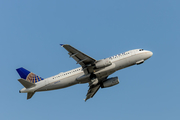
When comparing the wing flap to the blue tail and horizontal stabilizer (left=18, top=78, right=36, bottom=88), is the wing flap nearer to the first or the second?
the blue tail

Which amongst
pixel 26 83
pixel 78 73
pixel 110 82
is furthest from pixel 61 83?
pixel 110 82

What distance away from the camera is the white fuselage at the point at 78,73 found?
5431cm

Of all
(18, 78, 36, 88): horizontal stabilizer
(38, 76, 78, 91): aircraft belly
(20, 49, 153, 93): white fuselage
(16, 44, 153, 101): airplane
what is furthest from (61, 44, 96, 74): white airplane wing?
(18, 78, 36, 88): horizontal stabilizer

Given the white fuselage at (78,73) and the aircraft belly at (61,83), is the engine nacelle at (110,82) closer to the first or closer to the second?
the white fuselage at (78,73)

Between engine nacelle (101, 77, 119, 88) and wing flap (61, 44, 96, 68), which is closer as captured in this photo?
wing flap (61, 44, 96, 68)

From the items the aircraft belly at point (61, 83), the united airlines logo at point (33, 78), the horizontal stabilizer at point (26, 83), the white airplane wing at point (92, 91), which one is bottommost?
the white airplane wing at point (92, 91)

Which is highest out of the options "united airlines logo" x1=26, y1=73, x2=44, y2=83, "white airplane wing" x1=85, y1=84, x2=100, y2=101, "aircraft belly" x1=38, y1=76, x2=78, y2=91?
"united airlines logo" x1=26, y1=73, x2=44, y2=83

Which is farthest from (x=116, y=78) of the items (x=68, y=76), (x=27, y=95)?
(x=27, y=95)

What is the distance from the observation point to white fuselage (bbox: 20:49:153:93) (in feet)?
178

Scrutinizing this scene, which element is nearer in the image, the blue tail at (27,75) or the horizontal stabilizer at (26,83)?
the horizontal stabilizer at (26,83)

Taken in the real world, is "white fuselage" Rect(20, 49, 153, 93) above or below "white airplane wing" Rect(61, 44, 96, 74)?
below

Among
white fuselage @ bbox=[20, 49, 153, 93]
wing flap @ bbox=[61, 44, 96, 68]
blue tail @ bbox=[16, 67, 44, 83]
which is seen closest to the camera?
wing flap @ bbox=[61, 44, 96, 68]

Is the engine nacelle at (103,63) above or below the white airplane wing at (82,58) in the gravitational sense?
below

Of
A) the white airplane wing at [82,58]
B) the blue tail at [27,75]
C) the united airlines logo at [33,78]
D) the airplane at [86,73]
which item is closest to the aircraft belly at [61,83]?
the airplane at [86,73]
